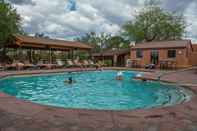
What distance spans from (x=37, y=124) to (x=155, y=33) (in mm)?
33856

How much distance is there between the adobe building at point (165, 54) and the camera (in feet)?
71.2

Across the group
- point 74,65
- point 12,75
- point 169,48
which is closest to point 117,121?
point 12,75

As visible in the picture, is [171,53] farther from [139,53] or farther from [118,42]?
[118,42]

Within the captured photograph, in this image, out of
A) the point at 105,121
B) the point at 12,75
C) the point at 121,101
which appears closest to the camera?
the point at 105,121

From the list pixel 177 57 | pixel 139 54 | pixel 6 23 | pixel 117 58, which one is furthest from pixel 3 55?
pixel 177 57

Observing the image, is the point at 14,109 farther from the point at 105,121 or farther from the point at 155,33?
the point at 155,33

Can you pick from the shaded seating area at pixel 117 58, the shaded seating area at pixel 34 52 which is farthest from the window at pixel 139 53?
the shaded seating area at pixel 34 52

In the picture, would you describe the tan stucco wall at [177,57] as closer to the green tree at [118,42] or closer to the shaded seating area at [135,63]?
the shaded seating area at [135,63]

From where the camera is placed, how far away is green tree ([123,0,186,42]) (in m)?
33.6

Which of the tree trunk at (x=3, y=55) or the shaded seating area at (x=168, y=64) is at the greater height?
the tree trunk at (x=3, y=55)

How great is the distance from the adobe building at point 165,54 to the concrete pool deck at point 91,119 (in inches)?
735

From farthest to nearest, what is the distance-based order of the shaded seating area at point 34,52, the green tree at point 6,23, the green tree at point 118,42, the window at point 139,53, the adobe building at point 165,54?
1. the green tree at point 118,42
2. the window at point 139,53
3. the adobe building at point 165,54
4. the shaded seating area at point 34,52
5. the green tree at point 6,23

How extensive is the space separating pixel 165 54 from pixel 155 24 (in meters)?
12.8

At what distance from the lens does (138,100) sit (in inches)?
318
